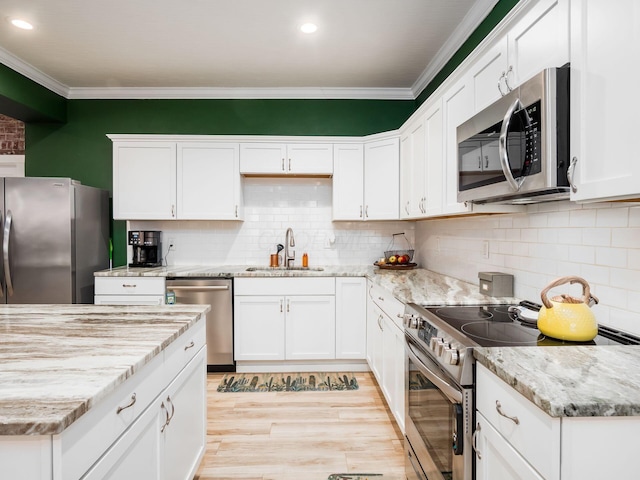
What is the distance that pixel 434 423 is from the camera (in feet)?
5.42

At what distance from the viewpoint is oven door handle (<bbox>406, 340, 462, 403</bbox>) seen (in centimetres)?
140

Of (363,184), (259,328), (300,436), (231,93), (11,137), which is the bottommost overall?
(300,436)

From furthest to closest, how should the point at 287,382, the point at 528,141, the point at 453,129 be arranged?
the point at 287,382, the point at 453,129, the point at 528,141

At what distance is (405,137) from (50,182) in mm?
3103

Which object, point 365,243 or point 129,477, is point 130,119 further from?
point 129,477

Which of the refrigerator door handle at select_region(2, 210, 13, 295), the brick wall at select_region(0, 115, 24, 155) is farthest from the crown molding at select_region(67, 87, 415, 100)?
the refrigerator door handle at select_region(2, 210, 13, 295)

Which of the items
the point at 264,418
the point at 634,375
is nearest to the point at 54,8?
the point at 264,418

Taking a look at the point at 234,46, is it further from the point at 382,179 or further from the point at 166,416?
the point at 166,416

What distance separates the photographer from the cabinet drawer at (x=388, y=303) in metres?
2.39

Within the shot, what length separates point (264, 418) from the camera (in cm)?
278

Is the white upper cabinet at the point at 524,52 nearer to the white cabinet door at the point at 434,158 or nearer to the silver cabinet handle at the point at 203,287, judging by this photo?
the white cabinet door at the point at 434,158

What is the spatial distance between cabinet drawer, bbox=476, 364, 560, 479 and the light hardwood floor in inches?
46.0

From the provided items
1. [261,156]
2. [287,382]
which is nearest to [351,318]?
[287,382]

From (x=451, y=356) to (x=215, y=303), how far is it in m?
2.60
